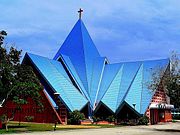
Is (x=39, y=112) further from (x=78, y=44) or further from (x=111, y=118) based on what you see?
(x=78, y=44)

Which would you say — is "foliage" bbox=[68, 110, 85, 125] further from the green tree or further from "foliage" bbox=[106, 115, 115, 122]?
the green tree

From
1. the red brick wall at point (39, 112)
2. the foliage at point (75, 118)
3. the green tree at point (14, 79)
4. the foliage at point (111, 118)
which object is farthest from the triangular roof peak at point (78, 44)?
the green tree at point (14, 79)

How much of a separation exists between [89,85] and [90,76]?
2233mm

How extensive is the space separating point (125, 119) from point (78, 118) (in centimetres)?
1060

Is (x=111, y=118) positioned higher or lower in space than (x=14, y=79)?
lower

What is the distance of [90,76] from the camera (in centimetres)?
6419

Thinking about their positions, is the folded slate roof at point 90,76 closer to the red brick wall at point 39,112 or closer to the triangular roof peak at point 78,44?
the triangular roof peak at point 78,44

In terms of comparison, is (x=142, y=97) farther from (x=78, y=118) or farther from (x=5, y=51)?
(x=5, y=51)

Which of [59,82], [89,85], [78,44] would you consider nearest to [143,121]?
[89,85]

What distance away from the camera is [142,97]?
57812 millimetres

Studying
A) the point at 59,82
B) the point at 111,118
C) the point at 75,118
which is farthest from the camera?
the point at 59,82

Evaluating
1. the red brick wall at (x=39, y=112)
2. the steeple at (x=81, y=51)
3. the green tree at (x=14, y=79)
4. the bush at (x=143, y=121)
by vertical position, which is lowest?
the bush at (x=143, y=121)

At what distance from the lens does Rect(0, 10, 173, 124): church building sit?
54250 mm

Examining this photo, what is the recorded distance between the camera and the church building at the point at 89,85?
178 feet
